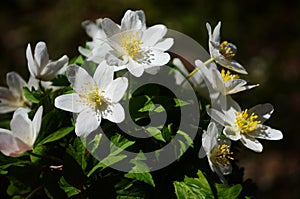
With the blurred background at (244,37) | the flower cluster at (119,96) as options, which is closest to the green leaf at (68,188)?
the flower cluster at (119,96)

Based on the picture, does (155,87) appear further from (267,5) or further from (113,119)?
Result: (267,5)

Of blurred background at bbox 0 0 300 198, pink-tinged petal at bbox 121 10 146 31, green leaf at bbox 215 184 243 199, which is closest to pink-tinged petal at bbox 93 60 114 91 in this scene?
pink-tinged petal at bbox 121 10 146 31

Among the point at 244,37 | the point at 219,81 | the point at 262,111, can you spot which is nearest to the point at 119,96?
the point at 219,81

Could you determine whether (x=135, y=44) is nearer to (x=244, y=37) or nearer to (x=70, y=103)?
(x=70, y=103)

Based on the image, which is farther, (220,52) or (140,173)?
(220,52)

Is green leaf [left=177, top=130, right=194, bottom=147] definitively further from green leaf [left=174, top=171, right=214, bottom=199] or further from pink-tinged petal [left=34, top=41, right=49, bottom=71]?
pink-tinged petal [left=34, top=41, right=49, bottom=71]
